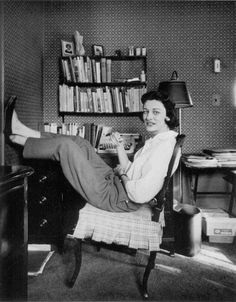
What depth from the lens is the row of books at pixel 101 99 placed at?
336cm

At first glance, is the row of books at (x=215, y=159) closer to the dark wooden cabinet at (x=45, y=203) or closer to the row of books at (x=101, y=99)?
the row of books at (x=101, y=99)

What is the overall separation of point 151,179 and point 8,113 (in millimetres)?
1113

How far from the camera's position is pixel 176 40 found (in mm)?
3590

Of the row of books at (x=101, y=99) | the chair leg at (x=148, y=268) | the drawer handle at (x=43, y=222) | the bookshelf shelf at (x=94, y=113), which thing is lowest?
the chair leg at (x=148, y=268)

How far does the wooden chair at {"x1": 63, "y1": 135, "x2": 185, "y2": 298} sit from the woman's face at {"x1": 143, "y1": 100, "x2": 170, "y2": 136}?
0.30 metres

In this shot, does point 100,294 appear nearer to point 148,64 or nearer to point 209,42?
point 148,64

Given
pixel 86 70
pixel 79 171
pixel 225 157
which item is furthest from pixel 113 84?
pixel 79 171

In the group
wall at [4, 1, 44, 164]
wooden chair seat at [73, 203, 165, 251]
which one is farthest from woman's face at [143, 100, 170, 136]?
wall at [4, 1, 44, 164]

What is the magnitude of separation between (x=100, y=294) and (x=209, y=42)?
2970 mm

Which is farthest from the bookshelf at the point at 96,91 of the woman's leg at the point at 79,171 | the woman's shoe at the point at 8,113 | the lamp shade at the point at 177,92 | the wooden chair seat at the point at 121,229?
the wooden chair seat at the point at 121,229

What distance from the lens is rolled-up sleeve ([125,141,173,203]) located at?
1.83 metres

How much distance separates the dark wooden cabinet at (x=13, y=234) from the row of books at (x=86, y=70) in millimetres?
2182

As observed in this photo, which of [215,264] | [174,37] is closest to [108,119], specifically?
[174,37]

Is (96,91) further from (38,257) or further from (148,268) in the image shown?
(148,268)
